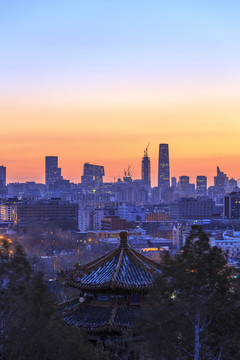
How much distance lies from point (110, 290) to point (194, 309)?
3288 millimetres

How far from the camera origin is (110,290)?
12.9 m

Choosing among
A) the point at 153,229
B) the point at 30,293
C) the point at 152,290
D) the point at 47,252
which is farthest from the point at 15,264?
the point at 153,229

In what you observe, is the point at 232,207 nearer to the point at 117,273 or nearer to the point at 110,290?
the point at 117,273

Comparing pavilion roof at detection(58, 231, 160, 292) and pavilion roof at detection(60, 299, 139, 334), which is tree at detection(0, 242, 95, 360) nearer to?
pavilion roof at detection(60, 299, 139, 334)

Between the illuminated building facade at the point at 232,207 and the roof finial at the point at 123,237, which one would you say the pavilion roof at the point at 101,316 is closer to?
the roof finial at the point at 123,237

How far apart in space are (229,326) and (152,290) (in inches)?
61.8

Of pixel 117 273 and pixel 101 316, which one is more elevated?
pixel 117 273

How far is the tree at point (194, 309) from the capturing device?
10000 mm

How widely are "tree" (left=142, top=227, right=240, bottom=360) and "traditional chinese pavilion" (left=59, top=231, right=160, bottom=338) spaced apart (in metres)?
2.22

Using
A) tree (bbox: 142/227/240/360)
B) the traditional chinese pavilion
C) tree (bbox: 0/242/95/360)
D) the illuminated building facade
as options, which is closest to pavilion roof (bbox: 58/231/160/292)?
the traditional chinese pavilion

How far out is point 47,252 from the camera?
81.1m

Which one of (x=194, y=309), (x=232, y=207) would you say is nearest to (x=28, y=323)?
(x=194, y=309)

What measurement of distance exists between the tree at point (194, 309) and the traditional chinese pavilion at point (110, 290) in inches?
87.6

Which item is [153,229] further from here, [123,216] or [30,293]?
[30,293]
